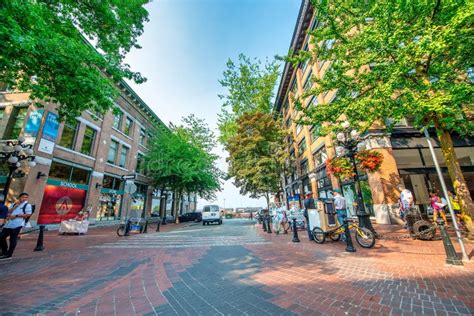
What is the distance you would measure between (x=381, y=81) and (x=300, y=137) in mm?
17321

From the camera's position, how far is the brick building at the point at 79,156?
12.6 meters

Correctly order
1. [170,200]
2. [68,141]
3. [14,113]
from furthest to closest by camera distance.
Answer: [170,200]
[68,141]
[14,113]

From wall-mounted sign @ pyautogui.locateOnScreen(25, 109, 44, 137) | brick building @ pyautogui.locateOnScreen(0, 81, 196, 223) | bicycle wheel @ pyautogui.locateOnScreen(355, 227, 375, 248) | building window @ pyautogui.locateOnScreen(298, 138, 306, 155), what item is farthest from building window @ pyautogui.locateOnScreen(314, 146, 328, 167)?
wall-mounted sign @ pyautogui.locateOnScreen(25, 109, 44, 137)

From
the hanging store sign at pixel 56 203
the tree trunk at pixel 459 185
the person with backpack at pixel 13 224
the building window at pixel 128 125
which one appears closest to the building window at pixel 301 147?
the tree trunk at pixel 459 185

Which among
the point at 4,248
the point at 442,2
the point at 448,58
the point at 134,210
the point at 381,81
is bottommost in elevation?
the point at 4,248

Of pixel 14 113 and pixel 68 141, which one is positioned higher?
pixel 14 113

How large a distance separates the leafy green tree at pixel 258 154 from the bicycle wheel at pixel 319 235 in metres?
12.7

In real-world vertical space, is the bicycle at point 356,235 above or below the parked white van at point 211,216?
below

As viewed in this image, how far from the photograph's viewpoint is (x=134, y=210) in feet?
69.7

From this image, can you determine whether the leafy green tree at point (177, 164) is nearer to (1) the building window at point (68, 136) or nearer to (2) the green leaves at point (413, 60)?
(1) the building window at point (68, 136)

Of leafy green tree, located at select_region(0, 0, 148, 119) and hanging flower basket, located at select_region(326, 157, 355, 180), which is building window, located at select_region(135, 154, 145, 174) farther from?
hanging flower basket, located at select_region(326, 157, 355, 180)

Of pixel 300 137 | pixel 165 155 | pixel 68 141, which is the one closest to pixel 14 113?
pixel 68 141

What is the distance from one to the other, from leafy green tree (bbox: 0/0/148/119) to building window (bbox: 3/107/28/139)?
26.0 feet

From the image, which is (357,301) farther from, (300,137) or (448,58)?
(300,137)
